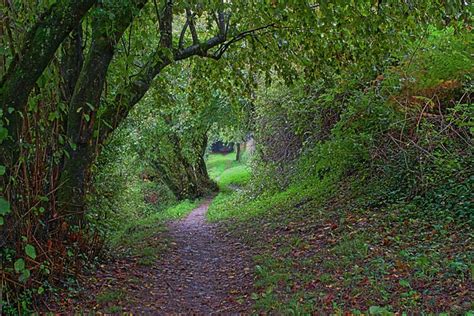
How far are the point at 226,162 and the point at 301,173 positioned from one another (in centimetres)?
3739

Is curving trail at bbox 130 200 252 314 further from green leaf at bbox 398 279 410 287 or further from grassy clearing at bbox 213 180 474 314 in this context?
green leaf at bbox 398 279 410 287

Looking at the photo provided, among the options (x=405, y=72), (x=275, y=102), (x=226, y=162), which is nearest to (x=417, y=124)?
(x=405, y=72)

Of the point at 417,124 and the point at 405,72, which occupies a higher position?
the point at 405,72

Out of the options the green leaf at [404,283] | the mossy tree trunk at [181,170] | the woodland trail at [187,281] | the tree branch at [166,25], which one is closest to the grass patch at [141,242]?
the woodland trail at [187,281]

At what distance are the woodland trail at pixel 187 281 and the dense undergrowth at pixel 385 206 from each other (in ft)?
1.32

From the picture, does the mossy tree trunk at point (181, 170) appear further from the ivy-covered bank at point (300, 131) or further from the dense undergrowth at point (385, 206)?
the dense undergrowth at point (385, 206)

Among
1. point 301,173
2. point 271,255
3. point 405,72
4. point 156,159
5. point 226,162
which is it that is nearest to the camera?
point 271,255

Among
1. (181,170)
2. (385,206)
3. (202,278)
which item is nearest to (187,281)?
(202,278)

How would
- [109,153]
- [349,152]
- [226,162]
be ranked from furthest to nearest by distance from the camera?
[226,162] → [109,153] → [349,152]

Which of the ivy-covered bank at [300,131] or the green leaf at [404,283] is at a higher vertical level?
the ivy-covered bank at [300,131]

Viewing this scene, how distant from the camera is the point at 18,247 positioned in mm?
5496

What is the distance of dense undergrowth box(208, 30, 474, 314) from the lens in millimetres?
5594

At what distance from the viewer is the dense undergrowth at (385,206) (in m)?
5.59

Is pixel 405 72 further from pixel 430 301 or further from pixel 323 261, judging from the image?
pixel 430 301
